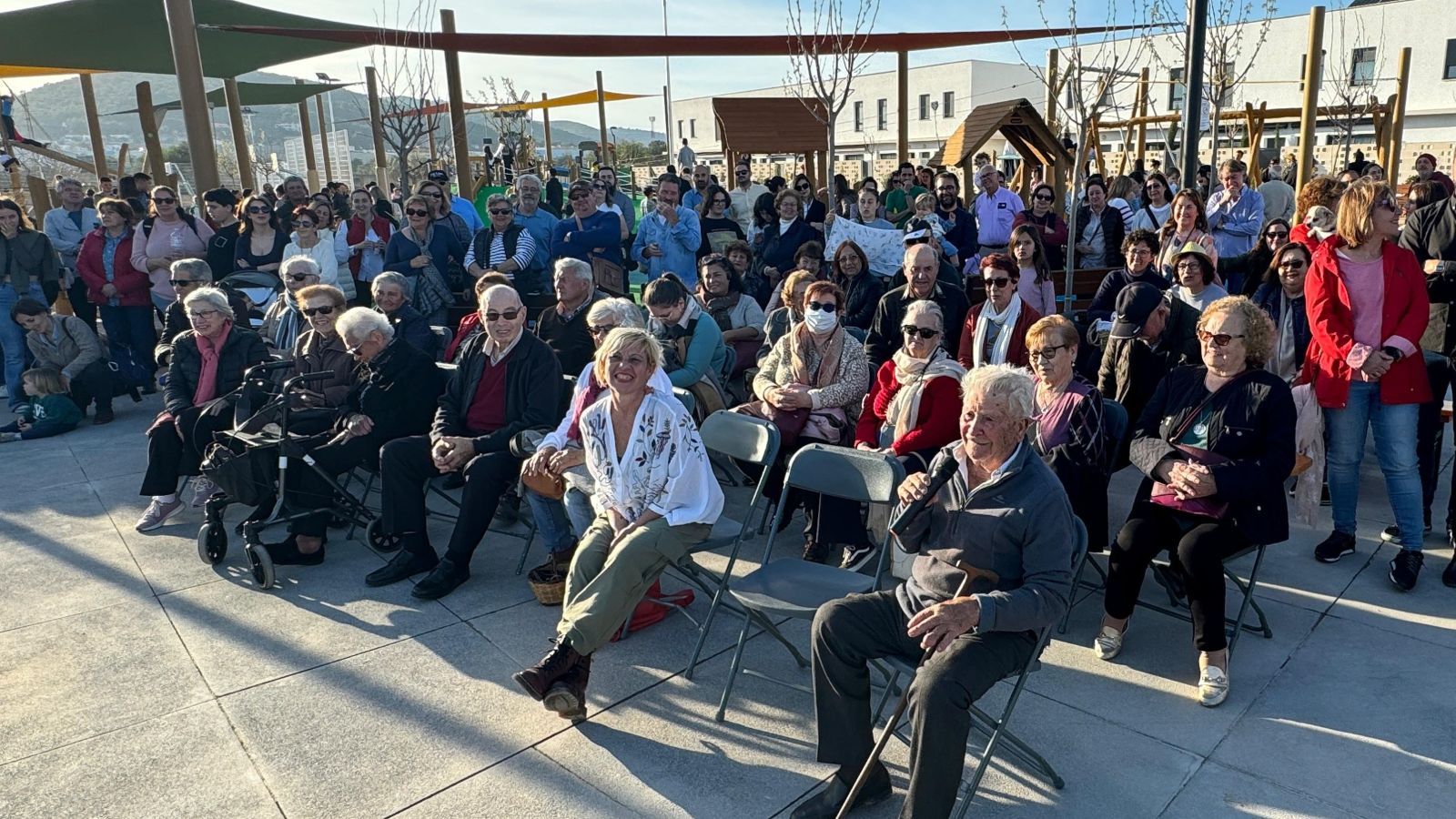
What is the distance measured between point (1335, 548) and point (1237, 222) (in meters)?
3.81

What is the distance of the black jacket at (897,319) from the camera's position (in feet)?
18.0

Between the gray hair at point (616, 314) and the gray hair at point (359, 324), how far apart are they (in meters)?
1.21

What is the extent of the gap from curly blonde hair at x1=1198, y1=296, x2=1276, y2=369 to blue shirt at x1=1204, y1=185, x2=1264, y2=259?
4221 mm

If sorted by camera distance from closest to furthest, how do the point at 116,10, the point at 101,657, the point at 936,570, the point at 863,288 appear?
the point at 936,570 < the point at 101,657 < the point at 863,288 < the point at 116,10

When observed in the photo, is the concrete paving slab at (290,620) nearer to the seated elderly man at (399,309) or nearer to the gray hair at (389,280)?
the seated elderly man at (399,309)

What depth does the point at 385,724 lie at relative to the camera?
137 inches

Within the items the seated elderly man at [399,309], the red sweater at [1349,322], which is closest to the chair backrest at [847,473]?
the red sweater at [1349,322]

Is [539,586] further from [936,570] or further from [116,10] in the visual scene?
[116,10]

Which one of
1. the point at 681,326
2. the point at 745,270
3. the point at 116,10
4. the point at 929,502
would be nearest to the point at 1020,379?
the point at 929,502

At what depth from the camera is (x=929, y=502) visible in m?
2.96

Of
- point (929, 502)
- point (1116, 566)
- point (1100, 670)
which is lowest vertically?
point (1100, 670)

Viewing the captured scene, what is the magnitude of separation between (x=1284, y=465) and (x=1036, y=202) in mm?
6124

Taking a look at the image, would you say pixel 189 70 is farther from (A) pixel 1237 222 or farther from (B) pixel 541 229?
(A) pixel 1237 222

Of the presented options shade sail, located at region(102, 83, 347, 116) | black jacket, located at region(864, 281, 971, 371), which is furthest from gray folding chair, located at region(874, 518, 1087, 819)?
shade sail, located at region(102, 83, 347, 116)
